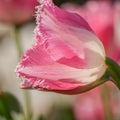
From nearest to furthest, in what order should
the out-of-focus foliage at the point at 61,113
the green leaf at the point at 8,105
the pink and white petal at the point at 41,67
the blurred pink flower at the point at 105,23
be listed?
the pink and white petal at the point at 41,67 → the green leaf at the point at 8,105 → the blurred pink flower at the point at 105,23 → the out-of-focus foliage at the point at 61,113

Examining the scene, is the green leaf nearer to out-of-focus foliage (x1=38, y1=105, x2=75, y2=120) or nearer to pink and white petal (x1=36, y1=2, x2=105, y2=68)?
pink and white petal (x1=36, y1=2, x2=105, y2=68)

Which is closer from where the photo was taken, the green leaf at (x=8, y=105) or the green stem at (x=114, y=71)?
the green stem at (x=114, y=71)

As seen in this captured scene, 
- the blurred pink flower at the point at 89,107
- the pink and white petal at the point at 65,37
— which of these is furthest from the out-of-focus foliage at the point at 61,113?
the pink and white petal at the point at 65,37

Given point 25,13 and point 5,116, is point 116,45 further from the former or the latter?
point 5,116

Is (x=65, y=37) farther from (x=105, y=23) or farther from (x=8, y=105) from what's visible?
(x=105, y=23)

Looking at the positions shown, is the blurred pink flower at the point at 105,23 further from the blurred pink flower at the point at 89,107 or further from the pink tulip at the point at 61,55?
the pink tulip at the point at 61,55

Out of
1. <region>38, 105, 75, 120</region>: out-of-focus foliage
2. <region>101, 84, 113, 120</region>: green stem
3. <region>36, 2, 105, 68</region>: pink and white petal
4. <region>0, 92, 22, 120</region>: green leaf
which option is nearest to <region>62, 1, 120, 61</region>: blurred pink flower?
<region>101, 84, 113, 120</region>: green stem
